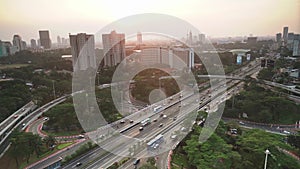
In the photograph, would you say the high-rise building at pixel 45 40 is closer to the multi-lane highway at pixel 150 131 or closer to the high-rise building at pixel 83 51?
the high-rise building at pixel 83 51

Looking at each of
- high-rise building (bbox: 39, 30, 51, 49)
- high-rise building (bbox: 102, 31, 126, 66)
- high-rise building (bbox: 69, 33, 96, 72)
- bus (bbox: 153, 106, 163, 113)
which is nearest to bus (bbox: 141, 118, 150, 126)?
bus (bbox: 153, 106, 163, 113)

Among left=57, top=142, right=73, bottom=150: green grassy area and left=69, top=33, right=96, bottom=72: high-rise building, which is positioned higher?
left=69, top=33, right=96, bottom=72: high-rise building

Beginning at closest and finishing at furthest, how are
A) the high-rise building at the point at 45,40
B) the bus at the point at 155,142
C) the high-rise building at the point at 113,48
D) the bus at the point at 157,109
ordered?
the bus at the point at 155,142
the bus at the point at 157,109
the high-rise building at the point at 113,48
the high-rise building at the point at 45,40

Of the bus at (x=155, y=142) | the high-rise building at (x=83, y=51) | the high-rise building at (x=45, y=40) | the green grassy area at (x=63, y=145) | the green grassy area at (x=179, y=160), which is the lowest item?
the green grassy area at (x=179, y=160)

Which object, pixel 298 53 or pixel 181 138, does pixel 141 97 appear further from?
pixel 298 53

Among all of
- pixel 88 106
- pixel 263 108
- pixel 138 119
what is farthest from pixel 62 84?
pixel 263 108

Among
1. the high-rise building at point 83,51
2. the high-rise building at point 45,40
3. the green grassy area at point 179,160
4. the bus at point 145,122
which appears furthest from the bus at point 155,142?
the high-rise building at point 45,40

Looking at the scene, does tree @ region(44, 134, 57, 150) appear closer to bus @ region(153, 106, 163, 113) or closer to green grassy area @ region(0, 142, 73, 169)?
green grassy area @ region(0, 142, 73, 169)

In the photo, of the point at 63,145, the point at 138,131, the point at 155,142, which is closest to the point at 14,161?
the point at 63,145
